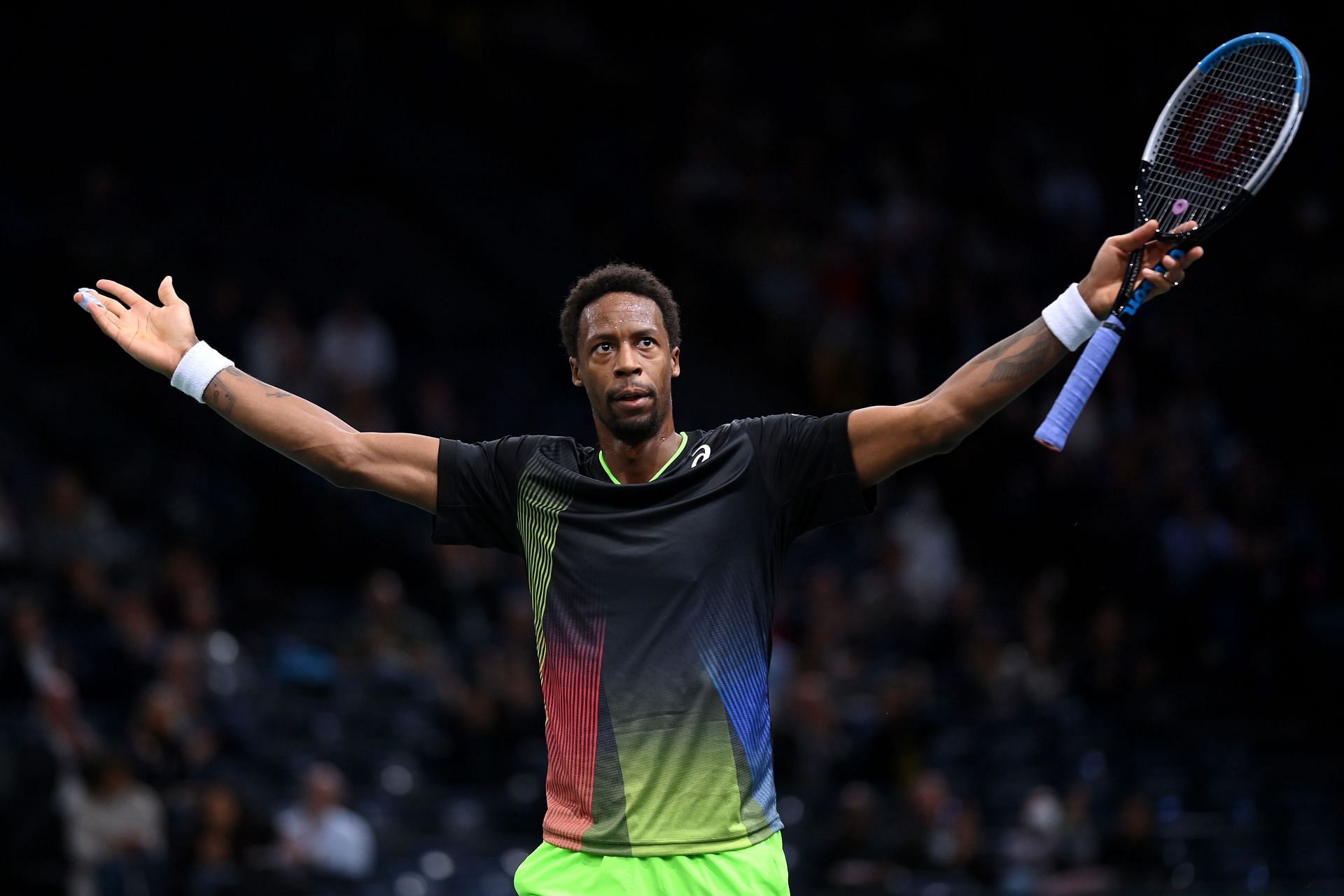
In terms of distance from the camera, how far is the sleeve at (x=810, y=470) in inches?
189

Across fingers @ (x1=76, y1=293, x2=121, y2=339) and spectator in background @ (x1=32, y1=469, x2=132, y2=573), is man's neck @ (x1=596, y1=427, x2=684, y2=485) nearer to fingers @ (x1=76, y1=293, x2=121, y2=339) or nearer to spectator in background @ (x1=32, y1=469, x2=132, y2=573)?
fingers @ (x1=76, y1=293, x2=121, y2=339)

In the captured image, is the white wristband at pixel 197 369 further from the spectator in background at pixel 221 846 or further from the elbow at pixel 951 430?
the spectator in background at pixel 221 846

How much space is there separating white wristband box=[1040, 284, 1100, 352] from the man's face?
1.05 meters

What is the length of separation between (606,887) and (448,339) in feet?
42.6

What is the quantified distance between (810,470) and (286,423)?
4.90ft

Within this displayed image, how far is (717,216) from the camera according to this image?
18875 mm

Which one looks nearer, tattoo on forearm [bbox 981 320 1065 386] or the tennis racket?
tattoo on forearm [bbox 981 320 1065 386]

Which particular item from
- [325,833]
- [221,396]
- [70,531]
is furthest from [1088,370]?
[70,531]

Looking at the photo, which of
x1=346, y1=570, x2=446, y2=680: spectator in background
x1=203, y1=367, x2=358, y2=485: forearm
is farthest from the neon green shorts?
x1=346, y1=570, x2=446, y2=680: spectator in background

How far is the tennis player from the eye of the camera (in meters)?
4.65

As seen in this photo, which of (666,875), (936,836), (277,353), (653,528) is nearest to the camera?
(666,875)

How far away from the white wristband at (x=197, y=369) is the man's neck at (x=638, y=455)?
1.13 m

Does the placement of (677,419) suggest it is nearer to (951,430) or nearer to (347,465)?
(347,465)

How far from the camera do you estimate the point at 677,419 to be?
53.7ft
